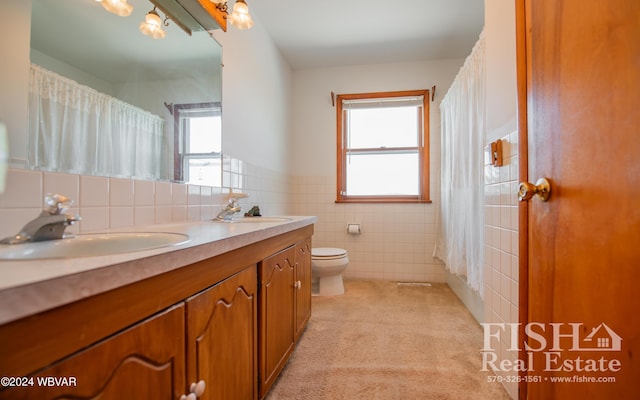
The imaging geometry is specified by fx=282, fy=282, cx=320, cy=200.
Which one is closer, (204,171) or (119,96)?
(119,96)

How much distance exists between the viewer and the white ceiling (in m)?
2.24

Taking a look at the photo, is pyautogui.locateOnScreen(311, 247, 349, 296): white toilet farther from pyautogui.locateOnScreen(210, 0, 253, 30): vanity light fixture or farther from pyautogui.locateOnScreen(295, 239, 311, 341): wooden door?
pyautogui.locateOnScreen(210, 0, 253, 30): vanity light fixture

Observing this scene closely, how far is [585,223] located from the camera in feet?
2.14

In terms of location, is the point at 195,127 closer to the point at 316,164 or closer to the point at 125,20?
the point at 125,20

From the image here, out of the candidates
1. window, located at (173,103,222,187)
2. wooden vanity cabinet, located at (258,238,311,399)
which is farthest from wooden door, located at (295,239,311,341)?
window, located at (173,103,222,187)

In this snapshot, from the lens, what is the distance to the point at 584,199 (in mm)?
652

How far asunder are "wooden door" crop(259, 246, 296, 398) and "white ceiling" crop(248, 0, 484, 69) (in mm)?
1986

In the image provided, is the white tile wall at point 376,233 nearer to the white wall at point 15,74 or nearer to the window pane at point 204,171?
the window pane at point 204,171

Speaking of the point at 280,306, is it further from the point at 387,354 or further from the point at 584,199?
the point at 584,199

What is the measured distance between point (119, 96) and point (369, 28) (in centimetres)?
217

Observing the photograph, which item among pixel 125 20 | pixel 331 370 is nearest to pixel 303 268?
pixel 331 370

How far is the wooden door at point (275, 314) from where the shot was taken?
1.16 meters

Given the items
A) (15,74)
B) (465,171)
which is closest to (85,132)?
(15,74)

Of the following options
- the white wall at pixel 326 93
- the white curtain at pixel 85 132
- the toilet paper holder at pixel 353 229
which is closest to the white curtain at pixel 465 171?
the white wall at pixel 326 93
